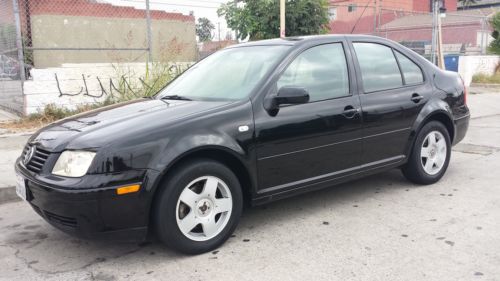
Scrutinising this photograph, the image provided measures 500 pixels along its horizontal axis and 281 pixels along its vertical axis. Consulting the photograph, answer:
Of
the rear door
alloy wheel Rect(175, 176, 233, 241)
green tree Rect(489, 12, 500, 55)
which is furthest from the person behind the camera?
green tree Rect(489, 12, 500, 55)

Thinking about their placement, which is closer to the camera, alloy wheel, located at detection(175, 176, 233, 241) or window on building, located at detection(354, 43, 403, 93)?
alloy wheel, located at detection(175, 176, 233, 241)

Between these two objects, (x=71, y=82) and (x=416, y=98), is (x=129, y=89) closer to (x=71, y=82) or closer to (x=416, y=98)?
(x=71, y=82)

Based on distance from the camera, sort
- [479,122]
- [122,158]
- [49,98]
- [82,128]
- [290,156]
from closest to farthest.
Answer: [122,158] → [82,128] → [290,156] → [49,98] → [479,122]

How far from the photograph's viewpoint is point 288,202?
4.84m

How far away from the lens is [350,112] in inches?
173

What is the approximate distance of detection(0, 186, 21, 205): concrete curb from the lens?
5.16 metres

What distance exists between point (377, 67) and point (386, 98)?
33 centimetres

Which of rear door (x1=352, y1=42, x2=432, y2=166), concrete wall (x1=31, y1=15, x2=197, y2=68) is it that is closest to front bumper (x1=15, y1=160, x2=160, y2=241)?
rear door (x1=352, y1=42, x2=432, y2=166)

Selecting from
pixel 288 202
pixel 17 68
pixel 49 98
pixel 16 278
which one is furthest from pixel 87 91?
pixel 16 278

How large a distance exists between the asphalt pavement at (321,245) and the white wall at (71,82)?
163 inches

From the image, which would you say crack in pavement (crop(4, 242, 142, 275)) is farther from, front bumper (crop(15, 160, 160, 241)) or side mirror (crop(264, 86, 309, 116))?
side mirror (crop(264, 86, 309, 116))

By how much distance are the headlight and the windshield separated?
1205mm

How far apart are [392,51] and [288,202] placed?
1.92 metres

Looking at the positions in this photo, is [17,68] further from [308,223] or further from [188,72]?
[308,223]
